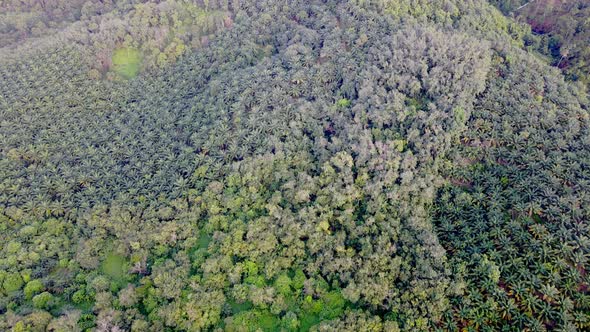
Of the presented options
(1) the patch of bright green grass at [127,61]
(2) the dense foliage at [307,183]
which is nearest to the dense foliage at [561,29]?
(2) the dense foliage at [307,183]

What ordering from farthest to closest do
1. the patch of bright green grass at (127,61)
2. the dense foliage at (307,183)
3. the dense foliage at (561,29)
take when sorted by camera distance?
the patch of bright green grass at (127,61) → the dense foliage at (561,29) → the dense foliage at (307,183)

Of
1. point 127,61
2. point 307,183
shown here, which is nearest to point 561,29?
point 307,183

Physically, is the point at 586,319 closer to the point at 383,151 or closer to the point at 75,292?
the point at 383,151

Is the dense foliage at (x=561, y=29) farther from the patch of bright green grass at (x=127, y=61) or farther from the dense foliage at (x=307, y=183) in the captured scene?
the patch of bright green grass at (x=127, y=61)

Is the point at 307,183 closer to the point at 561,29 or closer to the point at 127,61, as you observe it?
the point at 127,61

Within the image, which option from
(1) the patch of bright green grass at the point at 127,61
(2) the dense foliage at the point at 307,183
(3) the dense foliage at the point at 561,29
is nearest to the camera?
(2) the dense foliage at the point at 307,183

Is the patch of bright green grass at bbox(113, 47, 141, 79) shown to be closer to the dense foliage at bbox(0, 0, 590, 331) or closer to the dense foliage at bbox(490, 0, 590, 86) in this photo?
the dense foliage at bbox(0, 0, 590, 331)
